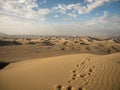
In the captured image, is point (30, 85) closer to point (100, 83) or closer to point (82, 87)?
point (82, 87)

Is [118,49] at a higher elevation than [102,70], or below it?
below

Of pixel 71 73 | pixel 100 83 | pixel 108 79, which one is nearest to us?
pixel 100 83

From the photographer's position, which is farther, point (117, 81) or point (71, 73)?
point (71, 73)

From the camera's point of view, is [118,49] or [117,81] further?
[118,49]

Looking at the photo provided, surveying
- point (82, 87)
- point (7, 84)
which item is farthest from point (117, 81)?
point (7, 84)

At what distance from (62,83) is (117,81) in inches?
94.0

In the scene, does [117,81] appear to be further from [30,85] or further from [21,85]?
[21,85]

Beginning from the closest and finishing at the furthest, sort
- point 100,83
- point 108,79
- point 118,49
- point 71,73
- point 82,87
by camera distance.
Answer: point 82,87
point 100,83
point 108,79
point 71,73
point 118,49

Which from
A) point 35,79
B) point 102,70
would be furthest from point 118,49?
point 35,79

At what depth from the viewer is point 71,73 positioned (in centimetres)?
726

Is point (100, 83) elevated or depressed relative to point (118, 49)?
elevated

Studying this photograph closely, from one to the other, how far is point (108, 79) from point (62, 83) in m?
2.10

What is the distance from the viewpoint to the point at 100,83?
580 cm

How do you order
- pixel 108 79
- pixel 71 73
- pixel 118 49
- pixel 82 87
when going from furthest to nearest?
pixel 118 49
pixel 71 73
pixel 108 79
pixel 82 87
